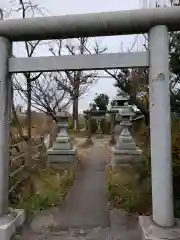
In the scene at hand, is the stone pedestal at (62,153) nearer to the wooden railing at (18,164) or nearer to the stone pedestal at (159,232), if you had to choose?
the wooden railing at (18,164)

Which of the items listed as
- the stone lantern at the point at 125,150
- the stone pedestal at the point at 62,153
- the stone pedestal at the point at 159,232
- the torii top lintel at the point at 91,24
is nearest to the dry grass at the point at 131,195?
the stone pedestal at the point at 159,232

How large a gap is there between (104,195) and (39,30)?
11.5 ft

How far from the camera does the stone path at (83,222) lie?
10.5ft

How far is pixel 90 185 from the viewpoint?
20.2ft

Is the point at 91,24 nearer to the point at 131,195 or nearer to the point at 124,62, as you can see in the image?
the point at 124,62

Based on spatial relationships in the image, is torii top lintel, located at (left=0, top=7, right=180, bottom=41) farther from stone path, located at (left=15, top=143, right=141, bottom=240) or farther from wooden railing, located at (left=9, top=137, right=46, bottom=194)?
wooden railing, located at (left=9, top=137, right=46, bottom=194)

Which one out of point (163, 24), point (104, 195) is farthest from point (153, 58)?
point (104, 195)

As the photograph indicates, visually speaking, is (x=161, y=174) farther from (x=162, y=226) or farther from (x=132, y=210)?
(x=132, y=210)

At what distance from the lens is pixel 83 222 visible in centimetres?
374

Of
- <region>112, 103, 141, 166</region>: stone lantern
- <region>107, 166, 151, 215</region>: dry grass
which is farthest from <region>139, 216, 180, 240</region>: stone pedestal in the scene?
<region>112, 103, 141, 166</region>: stone lantern

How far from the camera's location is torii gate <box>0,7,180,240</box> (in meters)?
2.60

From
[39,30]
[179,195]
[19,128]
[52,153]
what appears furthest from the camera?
[52,153]

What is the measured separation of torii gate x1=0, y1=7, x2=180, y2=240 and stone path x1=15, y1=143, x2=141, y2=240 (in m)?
0.61

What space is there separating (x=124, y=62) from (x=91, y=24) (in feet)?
1.64
